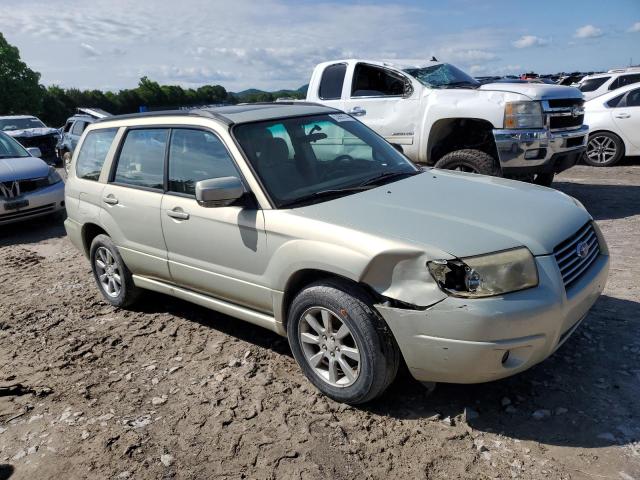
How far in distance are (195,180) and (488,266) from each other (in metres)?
2.22

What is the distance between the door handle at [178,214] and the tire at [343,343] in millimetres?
1141

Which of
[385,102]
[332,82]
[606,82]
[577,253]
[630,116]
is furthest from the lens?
[606,82]

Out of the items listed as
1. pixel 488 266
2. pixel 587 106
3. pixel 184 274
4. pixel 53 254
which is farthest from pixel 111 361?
pixel 587 106

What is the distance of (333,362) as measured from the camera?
3268 millimetres

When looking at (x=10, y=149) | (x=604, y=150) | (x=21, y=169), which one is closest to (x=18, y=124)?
(x=10, y=149)

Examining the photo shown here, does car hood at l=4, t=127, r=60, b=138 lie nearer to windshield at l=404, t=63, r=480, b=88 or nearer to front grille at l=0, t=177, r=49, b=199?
front grille at l=0, t=177, r=49, b=199

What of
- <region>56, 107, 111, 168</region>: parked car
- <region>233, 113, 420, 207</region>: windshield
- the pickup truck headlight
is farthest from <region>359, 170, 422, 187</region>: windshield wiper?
<region>56, 107, 111, 168</region>: parked car

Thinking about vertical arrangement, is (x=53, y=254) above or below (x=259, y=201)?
below

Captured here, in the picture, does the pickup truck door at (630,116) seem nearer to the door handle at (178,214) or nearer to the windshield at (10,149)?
the door handle at (178,214)

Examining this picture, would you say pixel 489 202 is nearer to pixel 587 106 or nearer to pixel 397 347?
pixel 397 347

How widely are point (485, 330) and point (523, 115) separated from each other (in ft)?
16.1

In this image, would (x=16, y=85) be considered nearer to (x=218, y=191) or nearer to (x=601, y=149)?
(x=601, y=149)

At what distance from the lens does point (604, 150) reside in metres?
10.9

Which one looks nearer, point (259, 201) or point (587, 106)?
point (259, 201)
